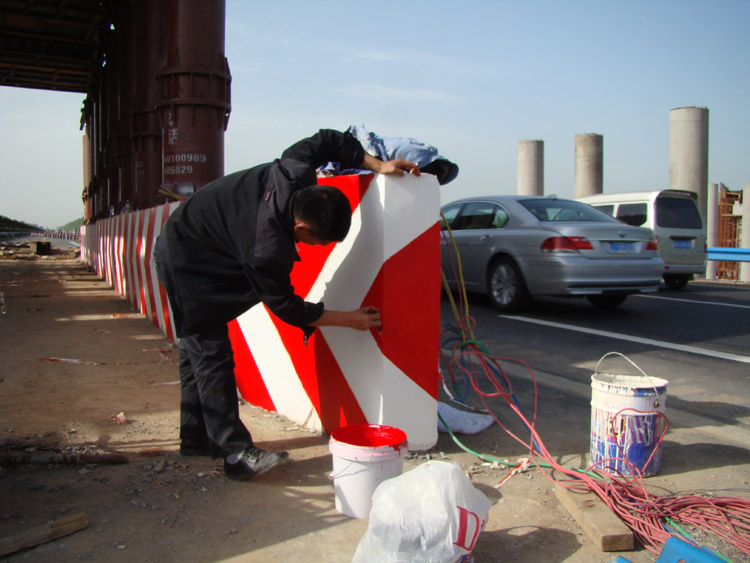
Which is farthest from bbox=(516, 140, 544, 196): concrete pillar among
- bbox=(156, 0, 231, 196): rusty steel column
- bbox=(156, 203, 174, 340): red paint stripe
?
bbox=(156, 203, 174, 340): red paint stripe

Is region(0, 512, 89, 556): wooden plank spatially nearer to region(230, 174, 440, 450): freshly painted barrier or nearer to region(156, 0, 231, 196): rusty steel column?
region(230, 174, 440, 450): freshly painted barrier

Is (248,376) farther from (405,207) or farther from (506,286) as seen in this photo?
(506,286)

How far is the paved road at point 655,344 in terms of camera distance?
15.2ft

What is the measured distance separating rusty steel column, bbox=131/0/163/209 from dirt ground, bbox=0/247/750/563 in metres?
10.7

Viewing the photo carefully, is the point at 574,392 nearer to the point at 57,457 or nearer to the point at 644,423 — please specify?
the point at 644,423

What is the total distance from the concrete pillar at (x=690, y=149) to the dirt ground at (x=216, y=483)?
1664cm

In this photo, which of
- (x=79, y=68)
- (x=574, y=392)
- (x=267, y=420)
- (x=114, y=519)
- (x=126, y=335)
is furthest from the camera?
(x=79, y=68)

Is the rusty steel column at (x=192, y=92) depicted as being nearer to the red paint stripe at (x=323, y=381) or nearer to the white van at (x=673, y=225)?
the red paint stripe at (x=323, y=381)

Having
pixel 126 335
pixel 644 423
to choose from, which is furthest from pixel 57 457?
pixel 126 335

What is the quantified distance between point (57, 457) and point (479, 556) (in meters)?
2.18

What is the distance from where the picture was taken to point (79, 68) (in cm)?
3350

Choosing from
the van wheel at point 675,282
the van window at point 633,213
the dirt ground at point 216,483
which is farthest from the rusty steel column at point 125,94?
the dirt ground at point 216,483

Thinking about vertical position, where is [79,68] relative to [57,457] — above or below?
above

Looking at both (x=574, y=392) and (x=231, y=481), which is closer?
(x=231, y=481)
